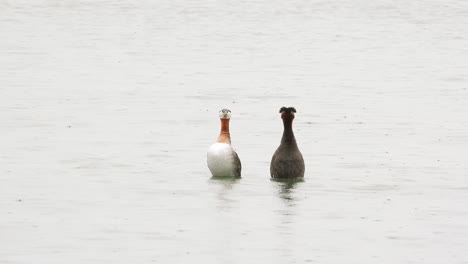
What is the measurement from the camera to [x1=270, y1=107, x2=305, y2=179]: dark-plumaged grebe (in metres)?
19.9

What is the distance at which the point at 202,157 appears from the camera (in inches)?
915

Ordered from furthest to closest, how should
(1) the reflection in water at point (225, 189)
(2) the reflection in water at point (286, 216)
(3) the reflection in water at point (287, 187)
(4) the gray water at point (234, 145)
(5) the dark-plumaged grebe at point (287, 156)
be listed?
1. (5) the dark-plumaged grebe at point (287, 156)
2. (3) the reflection in water at point (287, 187)
3. (1) the reflection in water at point (225, 189)
4. (4) the gray water at point (234, 145)
5. (2) the reflection in water at point (286, 216)

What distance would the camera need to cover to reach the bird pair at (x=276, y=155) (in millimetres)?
19906

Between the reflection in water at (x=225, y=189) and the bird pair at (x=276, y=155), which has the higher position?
the bird pair at (x=276, y=155)

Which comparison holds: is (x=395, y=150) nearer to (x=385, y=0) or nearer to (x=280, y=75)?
(x=280, y=75)

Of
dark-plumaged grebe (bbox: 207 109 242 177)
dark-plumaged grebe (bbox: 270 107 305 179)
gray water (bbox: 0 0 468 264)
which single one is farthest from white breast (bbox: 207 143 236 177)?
dark-plumaged grebe (bbox: 270 107 305 179)

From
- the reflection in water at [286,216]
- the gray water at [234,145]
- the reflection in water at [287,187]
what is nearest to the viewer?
→ the reflection in water at [286,216]

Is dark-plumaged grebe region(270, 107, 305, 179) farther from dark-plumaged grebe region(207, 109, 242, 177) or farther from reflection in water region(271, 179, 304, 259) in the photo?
dark-plumaged grebe region(207, 109, 242, 177)

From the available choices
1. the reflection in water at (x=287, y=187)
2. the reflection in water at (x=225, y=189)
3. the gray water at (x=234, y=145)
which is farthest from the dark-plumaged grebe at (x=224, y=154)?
the reflection in water at (x=287, y=187)

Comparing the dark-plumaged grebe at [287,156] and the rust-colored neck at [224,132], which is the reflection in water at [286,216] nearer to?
the dark-plumaged grebe at [287,156]

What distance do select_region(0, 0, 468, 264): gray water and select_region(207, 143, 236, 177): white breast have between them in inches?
10.0

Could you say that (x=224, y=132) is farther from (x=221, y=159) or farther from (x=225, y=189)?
(x=225, y=189)

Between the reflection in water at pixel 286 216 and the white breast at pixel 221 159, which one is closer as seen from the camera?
the reflection in water at pixel 286 216

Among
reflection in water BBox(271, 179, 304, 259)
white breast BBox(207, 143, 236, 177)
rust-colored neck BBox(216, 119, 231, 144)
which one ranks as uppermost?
rust-colored neck BBox(216, 119, 231, 144)
